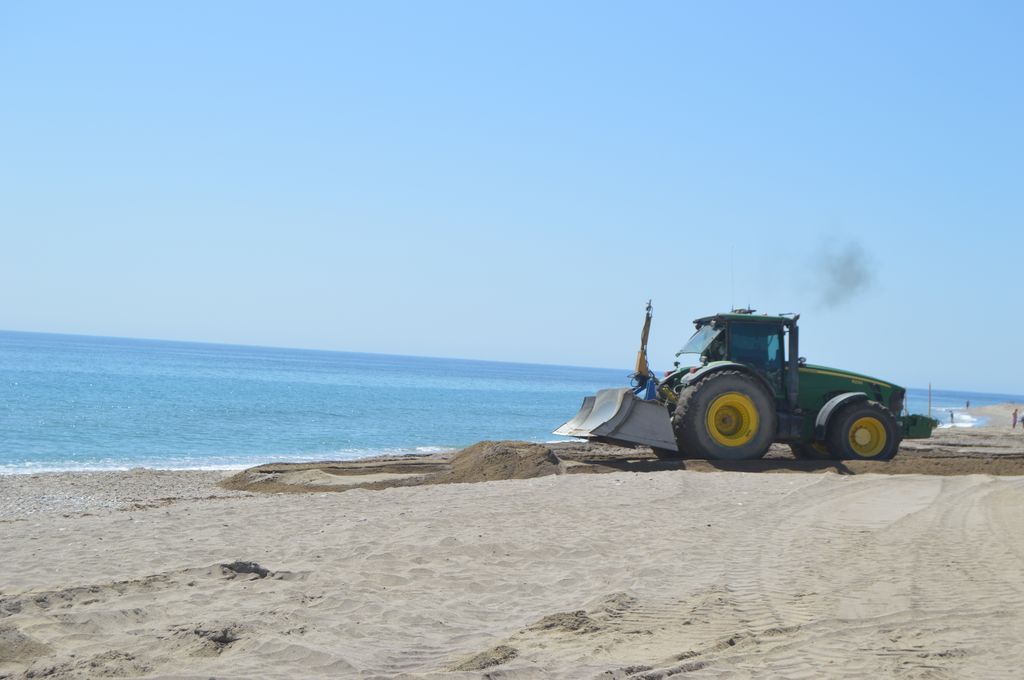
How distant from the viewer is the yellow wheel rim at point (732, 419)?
14531mm

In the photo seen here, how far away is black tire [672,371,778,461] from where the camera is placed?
1445 centimetres

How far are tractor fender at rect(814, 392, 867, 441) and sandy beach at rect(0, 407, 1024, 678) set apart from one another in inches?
115

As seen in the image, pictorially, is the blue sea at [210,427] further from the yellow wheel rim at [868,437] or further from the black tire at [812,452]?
the yellow wheel rim at [868,437]

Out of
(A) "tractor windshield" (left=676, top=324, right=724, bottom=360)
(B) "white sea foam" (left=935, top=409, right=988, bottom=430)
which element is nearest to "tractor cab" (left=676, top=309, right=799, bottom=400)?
(A) "tractor windshield" (left=676, top=324, right=724, bottom=360)

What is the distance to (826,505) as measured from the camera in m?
10.7

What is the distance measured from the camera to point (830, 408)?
15.2m

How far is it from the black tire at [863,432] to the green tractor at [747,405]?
16mm

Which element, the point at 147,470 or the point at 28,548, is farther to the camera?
the point at 147,470

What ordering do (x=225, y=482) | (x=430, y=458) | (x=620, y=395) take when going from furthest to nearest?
(x=430, y=458), (x=225, y=482), (x=620, y=395)

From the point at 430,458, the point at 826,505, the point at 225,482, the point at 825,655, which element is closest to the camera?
the point at 825,655

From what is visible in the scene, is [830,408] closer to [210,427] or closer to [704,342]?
[704,342]

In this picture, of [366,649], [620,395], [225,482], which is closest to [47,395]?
[225,482]

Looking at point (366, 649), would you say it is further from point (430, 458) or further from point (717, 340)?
point (430, 458)

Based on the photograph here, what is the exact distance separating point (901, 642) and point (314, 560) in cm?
438
